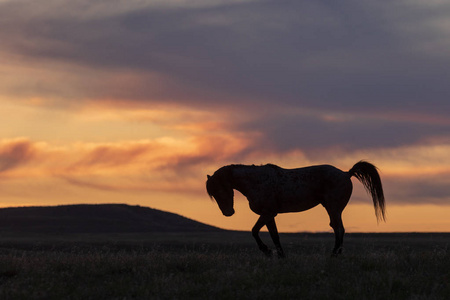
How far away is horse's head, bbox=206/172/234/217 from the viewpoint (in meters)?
16.7

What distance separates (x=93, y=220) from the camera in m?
71.4

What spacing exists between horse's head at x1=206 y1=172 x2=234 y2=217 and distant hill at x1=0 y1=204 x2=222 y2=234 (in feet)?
164

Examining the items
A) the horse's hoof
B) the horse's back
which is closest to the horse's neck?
the horse's back

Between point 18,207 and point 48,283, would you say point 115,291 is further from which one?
point 18,207

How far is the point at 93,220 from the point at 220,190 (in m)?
56.9

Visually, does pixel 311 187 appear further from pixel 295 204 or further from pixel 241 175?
pixel 241 175

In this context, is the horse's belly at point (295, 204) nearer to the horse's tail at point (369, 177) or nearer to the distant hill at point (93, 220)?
the horse's tail at point (369, 177)

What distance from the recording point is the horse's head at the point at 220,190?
16719 millimetres

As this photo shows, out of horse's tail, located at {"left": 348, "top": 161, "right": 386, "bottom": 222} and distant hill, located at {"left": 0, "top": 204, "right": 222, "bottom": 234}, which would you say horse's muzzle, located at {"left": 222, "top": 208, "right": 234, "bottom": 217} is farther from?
distant hill, located at {"left": 0, "top": 204, "right": 222, "bottom": 234}

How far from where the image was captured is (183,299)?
37.1 ft

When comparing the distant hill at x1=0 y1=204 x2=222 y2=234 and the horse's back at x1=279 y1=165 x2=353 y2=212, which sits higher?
the distant hill at x1=0 y1=204 x2=222 y2=234

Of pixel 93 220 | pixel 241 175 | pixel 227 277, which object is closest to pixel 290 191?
pixel 241 175

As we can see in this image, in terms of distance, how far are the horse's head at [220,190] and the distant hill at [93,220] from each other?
4991 centimetres

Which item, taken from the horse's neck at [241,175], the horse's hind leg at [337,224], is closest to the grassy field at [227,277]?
the horse's hind leg at [337,224]
